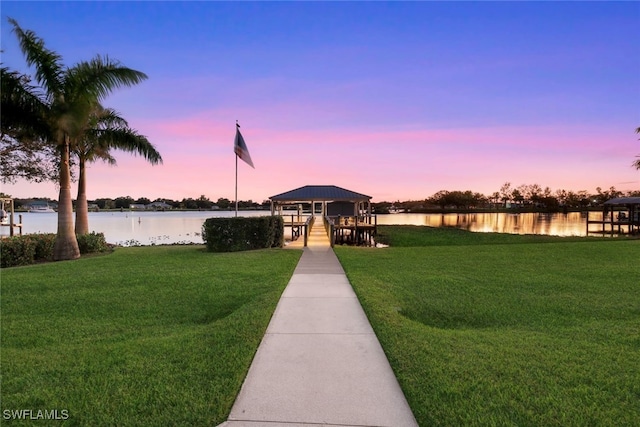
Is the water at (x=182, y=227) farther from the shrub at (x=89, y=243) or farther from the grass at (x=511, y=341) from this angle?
the grass at (x=511, y=341)

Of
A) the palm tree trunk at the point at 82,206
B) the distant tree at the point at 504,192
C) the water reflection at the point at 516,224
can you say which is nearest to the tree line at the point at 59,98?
the palm tree trunk at the point at 82,206

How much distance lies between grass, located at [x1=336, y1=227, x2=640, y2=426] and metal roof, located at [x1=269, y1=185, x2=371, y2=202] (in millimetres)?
13465

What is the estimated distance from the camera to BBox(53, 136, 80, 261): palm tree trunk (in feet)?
42.2

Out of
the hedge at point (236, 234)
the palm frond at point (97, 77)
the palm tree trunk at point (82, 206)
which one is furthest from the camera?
the palm tree trunk at point (82, 206)

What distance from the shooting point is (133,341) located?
177 inches

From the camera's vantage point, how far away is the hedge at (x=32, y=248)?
11.3 meters

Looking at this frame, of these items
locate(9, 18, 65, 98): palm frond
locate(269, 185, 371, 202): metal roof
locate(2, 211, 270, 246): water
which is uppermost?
locate(9, 18, 65, 98): palm frond

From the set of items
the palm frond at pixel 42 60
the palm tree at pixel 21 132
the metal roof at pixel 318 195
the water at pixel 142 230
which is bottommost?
the water at pixel 142 230

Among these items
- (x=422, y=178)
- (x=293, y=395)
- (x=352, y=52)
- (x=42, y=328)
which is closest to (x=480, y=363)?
(x=293, y=395)

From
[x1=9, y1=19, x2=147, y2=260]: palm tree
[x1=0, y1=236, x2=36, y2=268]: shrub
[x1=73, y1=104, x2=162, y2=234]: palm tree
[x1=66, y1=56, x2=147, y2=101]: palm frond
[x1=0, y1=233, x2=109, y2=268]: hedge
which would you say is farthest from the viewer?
[x1=73, y1=104, x2=162, y2=234]: palm tree
